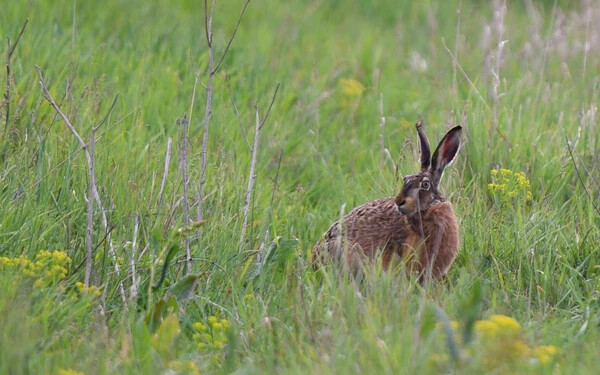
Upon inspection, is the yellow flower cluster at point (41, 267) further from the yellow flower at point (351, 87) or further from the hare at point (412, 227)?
the yellow flower at point (351, 87)

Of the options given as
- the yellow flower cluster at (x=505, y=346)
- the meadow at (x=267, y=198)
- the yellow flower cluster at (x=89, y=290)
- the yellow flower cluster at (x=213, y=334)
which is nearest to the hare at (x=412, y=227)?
the meadow at (x=267, y=198)

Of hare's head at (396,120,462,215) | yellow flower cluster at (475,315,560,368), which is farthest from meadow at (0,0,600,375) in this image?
hare's head at (396,120,462,215)

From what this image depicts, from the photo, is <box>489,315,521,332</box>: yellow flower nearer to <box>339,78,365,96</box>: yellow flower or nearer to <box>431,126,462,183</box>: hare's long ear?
<box>431,126,462,183</box>: hare's long ear

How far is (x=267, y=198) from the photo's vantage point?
5.58 meters

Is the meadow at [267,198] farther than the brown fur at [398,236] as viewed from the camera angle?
No

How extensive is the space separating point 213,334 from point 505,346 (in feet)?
4.18

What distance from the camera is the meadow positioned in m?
3.57

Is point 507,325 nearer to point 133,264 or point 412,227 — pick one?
point 133,264

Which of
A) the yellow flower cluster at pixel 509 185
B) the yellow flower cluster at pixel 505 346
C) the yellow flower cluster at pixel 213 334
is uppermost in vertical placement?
the yellow flower cluster at pixel 505 346

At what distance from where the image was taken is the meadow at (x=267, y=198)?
357 centimetres

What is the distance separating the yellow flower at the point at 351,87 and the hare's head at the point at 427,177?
6.88 ft

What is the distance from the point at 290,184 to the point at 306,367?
2.58 metres

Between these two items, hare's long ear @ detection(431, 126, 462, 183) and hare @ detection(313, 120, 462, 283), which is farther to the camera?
hare's long ear @ detection(431, 126, 462, 183)

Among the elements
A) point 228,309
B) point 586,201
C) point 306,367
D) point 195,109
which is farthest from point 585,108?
point 306,367
